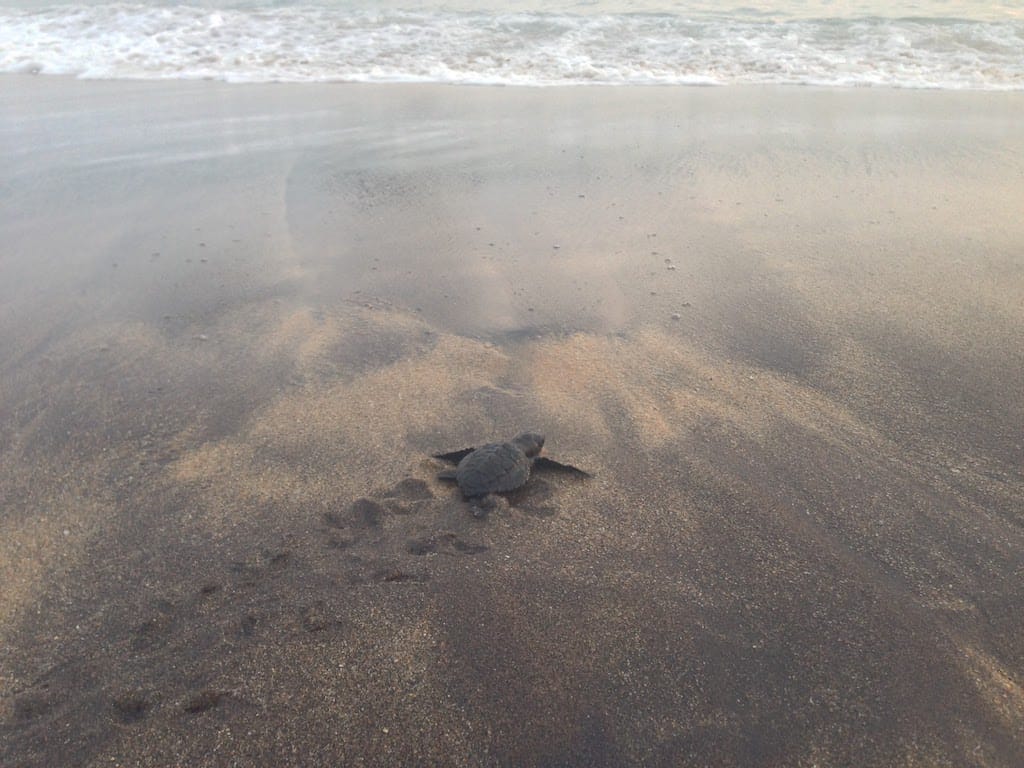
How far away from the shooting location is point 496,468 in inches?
93.4

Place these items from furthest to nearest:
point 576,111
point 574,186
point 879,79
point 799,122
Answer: point 879,79, point 576,111, point 799,122, point 574,186

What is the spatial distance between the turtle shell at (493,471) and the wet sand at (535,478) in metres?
0.12

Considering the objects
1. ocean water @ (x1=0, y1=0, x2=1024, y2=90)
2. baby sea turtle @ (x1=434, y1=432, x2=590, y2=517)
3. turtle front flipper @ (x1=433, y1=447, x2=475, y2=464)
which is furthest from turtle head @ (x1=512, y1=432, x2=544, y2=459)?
ocean water @ (x1=0, y1=0, x2=1024, y2=90)

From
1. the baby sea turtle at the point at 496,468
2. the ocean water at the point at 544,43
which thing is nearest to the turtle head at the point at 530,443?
the baby sea turtle at the point at 496,468

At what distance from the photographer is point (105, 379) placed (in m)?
3.08

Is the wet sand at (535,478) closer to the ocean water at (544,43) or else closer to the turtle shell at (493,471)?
the turtle shell at (493,471)

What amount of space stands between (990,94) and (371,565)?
28.3 ft

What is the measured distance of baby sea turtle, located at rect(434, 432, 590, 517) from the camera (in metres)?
2.35

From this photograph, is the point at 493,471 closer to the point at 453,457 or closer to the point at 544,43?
the point at 453,457

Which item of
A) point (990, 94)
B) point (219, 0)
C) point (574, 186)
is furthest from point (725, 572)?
point (219, 0)

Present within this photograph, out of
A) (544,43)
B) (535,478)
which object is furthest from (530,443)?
(544,43)

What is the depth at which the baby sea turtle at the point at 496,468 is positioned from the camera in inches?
92.6

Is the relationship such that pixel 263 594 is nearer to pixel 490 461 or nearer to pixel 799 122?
pixel 490 461

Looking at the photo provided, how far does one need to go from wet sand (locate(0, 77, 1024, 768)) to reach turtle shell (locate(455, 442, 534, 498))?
121mm
